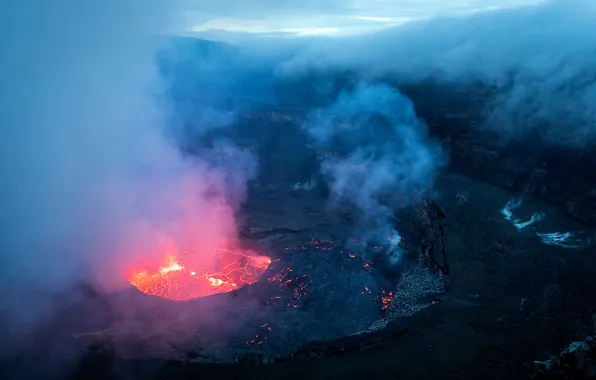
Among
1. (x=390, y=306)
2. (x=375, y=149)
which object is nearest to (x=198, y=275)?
(x=390, y=306)

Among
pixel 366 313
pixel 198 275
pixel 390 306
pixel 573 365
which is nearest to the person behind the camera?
pixel 573 365

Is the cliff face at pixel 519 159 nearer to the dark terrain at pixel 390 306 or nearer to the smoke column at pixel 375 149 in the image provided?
the dark terrain at pixel 390 306

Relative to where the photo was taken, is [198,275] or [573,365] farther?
[198,275]

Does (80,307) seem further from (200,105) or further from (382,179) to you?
(200,105)

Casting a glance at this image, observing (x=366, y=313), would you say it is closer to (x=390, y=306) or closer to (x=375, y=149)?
(x=390, y=306)

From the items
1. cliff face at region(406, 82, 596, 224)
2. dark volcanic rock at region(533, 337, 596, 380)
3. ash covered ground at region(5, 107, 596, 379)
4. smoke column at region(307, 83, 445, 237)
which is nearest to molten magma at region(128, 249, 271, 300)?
ash covered ground at region(5, 107, 596, 379)

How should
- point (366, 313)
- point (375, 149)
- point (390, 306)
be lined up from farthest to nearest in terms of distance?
point (375, 149) < point (390, 306) < point (366, 313)

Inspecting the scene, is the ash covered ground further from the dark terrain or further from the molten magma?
the molten magma

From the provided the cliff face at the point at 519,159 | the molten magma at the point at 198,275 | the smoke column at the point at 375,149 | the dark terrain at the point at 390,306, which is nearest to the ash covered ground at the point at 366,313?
the dark terrain at the point at 390,306
